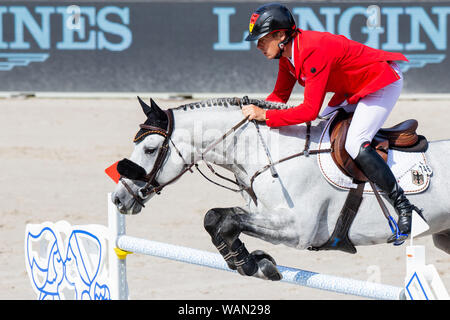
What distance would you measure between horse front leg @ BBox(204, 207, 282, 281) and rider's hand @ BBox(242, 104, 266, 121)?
533 mm

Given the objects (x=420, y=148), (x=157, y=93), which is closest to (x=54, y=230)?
(x=420, y=148)

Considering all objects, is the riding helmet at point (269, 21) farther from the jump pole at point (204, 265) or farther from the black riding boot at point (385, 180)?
the jump pole at point (204, 265)

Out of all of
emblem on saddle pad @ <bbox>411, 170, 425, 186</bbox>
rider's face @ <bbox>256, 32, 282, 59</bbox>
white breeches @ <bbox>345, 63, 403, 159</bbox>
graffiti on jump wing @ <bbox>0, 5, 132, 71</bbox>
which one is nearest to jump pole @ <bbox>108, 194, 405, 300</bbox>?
white breeches @ <bbox>345, 63, 403, 159</bbox>

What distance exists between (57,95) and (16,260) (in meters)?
8.05

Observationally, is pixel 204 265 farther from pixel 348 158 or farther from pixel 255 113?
pixel 348 158

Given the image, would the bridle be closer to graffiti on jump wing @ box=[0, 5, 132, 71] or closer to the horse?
the horse

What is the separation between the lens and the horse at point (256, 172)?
4227 millimetres

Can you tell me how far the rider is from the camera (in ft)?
13.7

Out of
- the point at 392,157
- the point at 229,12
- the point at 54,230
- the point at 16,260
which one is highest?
the point at 229,12

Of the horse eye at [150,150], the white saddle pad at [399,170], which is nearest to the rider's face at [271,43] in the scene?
the white saddle pad at [399,170]

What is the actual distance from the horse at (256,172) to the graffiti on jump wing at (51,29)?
10.6 m

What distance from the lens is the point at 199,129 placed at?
435 centimetres

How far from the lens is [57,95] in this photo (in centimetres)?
1499

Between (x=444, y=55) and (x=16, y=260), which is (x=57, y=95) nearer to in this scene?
(x=444, y=55)
